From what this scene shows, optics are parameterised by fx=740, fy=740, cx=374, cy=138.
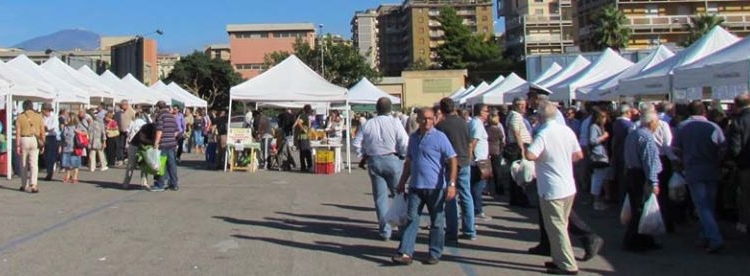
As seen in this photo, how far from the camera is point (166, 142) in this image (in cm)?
1421

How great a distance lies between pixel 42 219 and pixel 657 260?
26.5ft

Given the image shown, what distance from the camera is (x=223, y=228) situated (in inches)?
383

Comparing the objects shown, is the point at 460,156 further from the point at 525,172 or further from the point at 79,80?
the point at 79,80

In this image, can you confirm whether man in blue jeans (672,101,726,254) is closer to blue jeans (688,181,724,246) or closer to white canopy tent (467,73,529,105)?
blue jeans (688,181,724,246)

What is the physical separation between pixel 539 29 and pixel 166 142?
10916 cm

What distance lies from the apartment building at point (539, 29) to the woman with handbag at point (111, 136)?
93689mm

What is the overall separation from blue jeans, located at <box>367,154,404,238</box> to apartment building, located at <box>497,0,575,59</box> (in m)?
103

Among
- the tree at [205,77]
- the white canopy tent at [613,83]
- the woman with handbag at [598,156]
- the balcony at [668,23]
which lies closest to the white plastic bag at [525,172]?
the woman with handbag at [598,156]

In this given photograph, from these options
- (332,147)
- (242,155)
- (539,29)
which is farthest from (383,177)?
(539,29)

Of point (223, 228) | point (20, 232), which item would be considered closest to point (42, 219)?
point (20, 232)

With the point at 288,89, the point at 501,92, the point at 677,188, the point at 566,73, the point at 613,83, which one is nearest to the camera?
the point at 677,188

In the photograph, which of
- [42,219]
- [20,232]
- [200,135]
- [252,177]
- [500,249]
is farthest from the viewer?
[200,135]

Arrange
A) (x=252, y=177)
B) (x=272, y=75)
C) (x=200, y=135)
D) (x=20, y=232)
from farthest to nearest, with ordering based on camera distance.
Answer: (x=200, y=135), (x=272, y=75), (x=252, y=177), (x=20, y=232)

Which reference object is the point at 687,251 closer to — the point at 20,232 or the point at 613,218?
the point at 613,218
